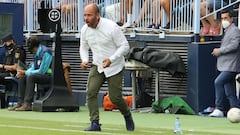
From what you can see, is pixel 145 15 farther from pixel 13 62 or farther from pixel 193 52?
pixel 13 62

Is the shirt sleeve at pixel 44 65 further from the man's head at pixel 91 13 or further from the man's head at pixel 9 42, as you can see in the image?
the man's head at pixel 91 13

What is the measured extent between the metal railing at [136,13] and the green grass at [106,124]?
250 cm

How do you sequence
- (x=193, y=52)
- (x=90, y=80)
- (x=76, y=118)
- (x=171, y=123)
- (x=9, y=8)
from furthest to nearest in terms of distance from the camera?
(x=9, y=8)
(x=193, y=52)
(x=76, y=118)
(x=171, y=123)
(x=90, y=80)

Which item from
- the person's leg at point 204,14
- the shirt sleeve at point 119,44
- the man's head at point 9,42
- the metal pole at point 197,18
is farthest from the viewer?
the man's head at point 9,42

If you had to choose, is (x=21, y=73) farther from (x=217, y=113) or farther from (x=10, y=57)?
(x=217, y=113)

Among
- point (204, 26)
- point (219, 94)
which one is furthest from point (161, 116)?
point (204, 26)

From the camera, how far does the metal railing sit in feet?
62.4

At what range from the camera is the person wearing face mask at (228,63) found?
671 inches

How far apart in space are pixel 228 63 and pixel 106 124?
3.43 m

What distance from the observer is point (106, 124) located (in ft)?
49.7

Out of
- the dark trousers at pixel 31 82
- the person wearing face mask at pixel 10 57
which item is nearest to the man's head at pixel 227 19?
the dark trousers at pixel 31 82

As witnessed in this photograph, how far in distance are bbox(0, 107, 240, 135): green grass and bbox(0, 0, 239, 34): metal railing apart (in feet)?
8.21

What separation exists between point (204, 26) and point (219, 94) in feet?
7.74

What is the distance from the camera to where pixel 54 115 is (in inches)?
700
